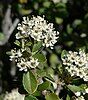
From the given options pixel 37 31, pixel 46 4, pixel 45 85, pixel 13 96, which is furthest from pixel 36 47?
pixel 46 4

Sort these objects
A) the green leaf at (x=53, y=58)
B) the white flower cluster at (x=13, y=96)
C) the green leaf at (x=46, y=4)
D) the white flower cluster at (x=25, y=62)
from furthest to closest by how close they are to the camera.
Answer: the green leaf at (x=53, y=58) → the green leaf at (x=46, y=4) → the white flower cluster at (x=13, y=96) → the white flower cluster at (x=25, y=62)

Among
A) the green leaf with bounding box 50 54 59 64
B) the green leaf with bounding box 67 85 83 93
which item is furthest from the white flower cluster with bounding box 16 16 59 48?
the green leaf with bounding box 50 54 59 64

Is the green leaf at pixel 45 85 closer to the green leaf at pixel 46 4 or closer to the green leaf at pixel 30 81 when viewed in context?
the green leaf at pixel 30 81

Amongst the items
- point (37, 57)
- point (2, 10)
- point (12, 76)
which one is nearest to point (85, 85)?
point (37, 57)

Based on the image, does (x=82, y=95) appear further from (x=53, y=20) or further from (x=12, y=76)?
(x=12, y=76)

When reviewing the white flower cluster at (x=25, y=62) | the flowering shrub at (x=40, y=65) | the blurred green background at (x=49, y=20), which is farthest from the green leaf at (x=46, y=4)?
the white flower cluster at (x=25, y=62)

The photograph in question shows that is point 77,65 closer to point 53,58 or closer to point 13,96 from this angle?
point 13,96

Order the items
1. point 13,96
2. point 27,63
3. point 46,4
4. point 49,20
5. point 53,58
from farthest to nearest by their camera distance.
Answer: point 53,58
point 46,4
point 49,20
point 13,96
point 27,63

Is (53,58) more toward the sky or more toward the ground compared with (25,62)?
more toward the sky

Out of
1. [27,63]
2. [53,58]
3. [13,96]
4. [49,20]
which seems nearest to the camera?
[27,63]

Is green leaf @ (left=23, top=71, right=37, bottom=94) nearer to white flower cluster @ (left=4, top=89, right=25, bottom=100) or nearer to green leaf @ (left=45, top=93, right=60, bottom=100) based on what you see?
green leaf @ (left=45, top=93, right=60, bottom=100)
